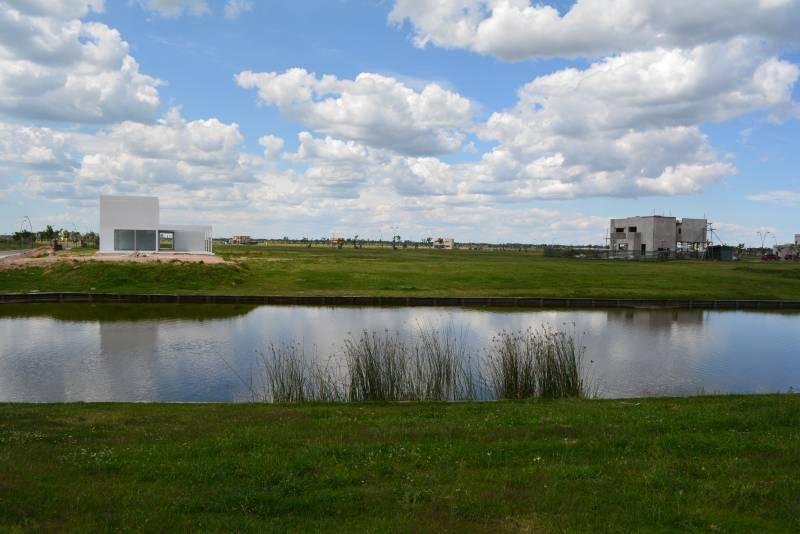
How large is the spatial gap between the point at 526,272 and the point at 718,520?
4887cm

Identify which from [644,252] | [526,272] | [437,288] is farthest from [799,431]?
[644,252]

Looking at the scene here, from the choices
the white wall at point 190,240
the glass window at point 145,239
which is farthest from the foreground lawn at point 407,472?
the white wall at point 190,240

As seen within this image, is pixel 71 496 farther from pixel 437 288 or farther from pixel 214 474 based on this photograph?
pixel 437 288

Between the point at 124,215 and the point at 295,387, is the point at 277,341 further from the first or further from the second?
the point at 124,215

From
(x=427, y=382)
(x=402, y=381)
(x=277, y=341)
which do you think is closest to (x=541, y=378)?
(x=427, y=382)

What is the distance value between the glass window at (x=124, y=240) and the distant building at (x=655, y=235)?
6526 cm

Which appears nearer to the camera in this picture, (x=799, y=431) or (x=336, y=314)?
(x=799, y=431)

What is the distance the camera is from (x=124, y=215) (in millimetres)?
54594

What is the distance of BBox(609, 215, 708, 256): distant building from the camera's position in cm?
9212

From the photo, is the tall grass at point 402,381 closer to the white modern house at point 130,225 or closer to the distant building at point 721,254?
the white modern house at point 130,225

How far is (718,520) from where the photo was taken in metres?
5.68

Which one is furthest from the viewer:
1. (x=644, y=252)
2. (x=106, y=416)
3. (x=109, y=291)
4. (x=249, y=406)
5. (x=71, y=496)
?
(x=644, y=252)

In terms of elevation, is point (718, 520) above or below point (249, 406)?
above

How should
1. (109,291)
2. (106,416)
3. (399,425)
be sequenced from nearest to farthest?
(399,425) → (106,416) → (109,291)
